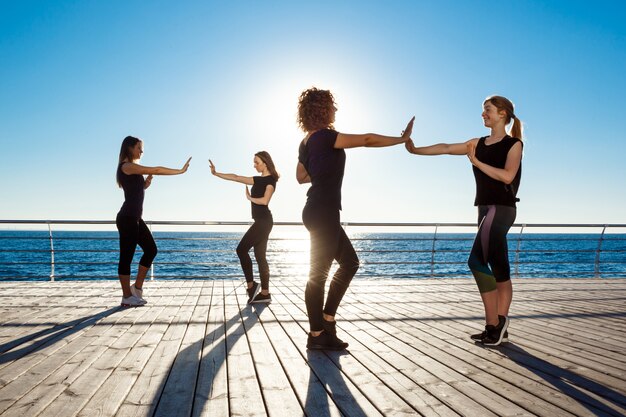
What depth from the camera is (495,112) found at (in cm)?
290

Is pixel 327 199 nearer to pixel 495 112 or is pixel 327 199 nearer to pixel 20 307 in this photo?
pixel 495 112

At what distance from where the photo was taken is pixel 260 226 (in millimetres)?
4688

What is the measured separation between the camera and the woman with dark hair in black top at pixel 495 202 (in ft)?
9.14

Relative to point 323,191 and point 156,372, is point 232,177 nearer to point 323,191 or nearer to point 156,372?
point 323,191

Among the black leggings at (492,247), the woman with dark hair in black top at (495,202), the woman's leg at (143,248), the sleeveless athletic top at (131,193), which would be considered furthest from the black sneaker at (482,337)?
the sleeveless athletic top at (131,193)

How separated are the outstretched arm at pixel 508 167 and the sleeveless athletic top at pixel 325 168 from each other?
0.88 metres

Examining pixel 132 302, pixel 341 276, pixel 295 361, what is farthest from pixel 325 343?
pixel 132 302

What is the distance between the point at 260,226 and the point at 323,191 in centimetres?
215

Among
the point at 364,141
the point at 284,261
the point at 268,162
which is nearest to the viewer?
the point at 364,141

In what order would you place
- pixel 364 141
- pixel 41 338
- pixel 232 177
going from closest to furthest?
1. pixel 364 141
2. pixel 41 338
3. pixel 232 177

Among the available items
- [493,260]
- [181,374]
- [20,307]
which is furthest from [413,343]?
[20,307]

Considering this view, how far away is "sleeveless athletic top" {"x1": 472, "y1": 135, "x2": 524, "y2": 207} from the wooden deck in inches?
37.4

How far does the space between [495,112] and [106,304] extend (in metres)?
3.97

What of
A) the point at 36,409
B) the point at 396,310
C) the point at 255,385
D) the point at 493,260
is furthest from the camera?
the point at 396,310
